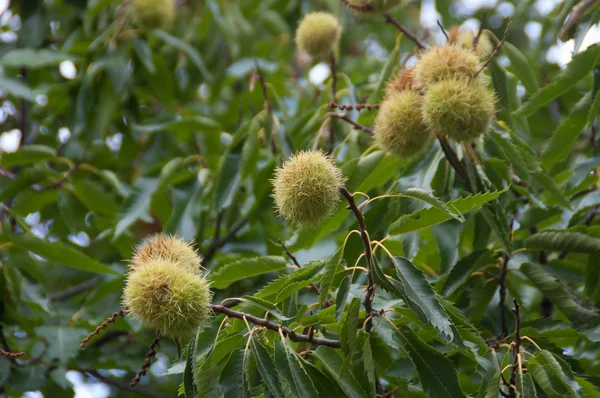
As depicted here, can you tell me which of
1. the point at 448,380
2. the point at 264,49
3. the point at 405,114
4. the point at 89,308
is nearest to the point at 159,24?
the point at 264,49

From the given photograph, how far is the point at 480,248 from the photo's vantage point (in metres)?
2.39

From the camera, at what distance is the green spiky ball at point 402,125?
2.04 m

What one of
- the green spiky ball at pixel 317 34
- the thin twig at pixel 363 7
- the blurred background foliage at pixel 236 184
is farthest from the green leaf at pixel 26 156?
the thin twig at pixel 363 7

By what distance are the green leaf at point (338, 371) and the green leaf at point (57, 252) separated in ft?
4.06

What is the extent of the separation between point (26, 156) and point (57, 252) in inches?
32.7

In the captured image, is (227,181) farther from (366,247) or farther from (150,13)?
(150,13)

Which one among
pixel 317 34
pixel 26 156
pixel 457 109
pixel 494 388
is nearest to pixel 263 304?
pixel 494 388

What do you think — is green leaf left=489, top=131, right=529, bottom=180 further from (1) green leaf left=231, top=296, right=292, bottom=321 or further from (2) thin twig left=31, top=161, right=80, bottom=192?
(2) thin twig left=31, top=161, right=80, bottom=192

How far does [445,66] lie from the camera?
6.63ft

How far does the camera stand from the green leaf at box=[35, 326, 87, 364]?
9.18 feet

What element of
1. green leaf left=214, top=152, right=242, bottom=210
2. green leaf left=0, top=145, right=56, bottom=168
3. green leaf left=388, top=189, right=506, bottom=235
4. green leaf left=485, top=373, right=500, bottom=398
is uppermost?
green leaf left=0, top=145, right=56, bottom=168

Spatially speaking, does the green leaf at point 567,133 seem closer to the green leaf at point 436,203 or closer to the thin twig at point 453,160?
the thin twig at point 453,160

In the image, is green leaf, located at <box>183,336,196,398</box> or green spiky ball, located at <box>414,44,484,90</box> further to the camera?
green spiky ball, located at <box>414,44,484,90</box>

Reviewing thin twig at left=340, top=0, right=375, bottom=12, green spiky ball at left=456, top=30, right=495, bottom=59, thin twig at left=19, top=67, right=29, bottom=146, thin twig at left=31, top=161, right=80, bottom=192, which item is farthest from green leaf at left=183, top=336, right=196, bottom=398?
thin twig at left=19, top=67, right=29, bottom=146
